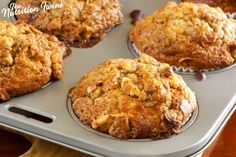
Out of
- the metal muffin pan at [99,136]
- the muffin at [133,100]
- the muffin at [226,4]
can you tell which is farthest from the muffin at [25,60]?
the muffin at [226,4]

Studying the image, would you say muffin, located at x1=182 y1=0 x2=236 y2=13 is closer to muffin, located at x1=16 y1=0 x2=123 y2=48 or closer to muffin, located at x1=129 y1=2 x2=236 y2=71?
muffin, located at x1=129 y1=2 x2=236 y2=71

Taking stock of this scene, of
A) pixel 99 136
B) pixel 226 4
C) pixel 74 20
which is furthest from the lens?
pixel 226 4

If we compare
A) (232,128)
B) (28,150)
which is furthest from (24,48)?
(232,128)

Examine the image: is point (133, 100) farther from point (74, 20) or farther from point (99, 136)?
point (74, 20)

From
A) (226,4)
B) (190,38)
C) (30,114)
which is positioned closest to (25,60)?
(30,114)

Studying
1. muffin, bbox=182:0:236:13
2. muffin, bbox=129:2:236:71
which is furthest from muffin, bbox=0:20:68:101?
muffin, bbox=182:0:236:13
